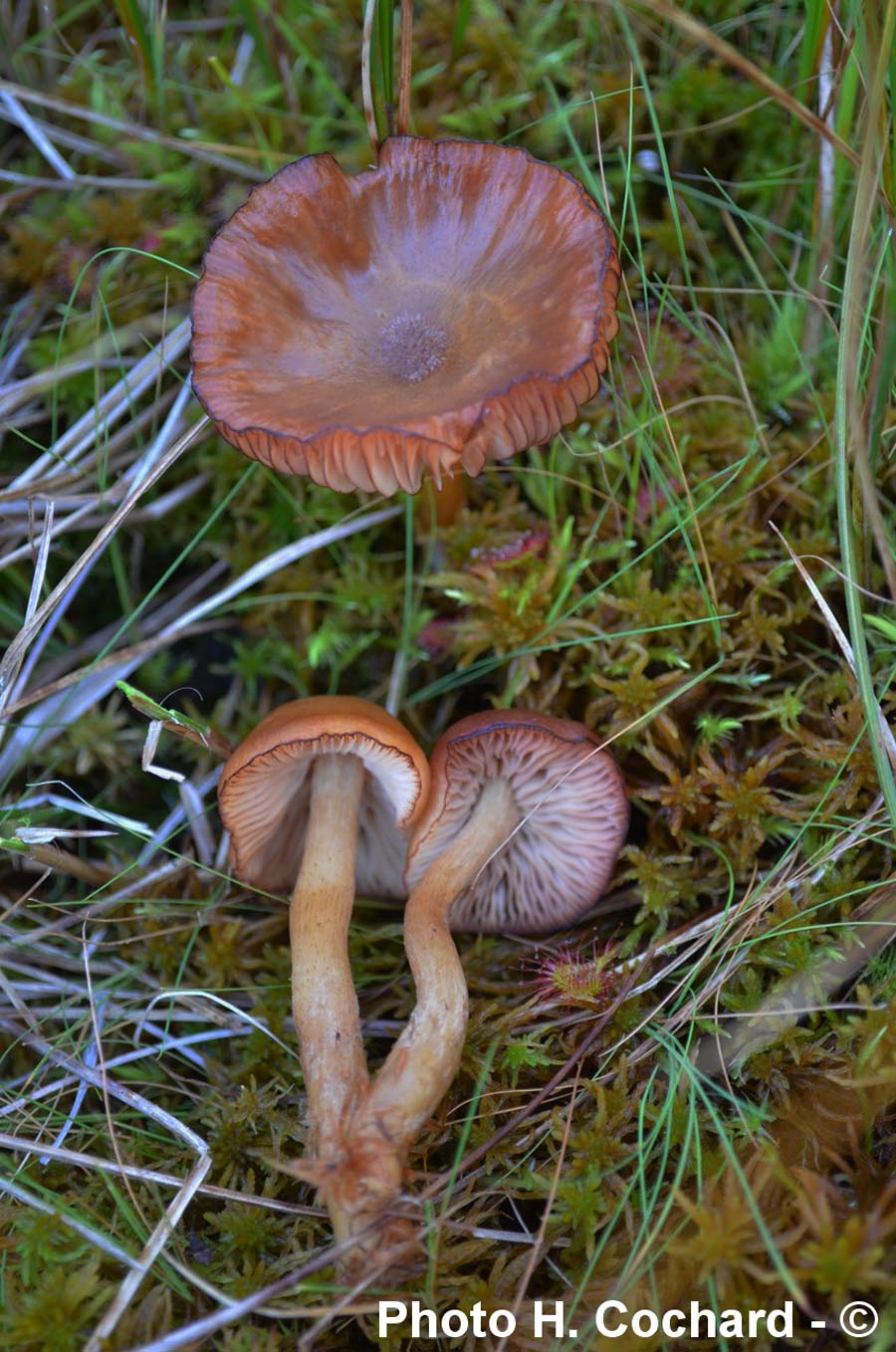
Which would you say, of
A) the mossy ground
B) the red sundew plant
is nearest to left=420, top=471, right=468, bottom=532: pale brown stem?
the mossy ground

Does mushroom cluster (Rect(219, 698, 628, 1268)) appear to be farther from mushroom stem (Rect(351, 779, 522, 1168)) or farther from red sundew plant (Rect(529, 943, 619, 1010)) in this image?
red sundew plant (Rect(529, 943, 619, 1010))

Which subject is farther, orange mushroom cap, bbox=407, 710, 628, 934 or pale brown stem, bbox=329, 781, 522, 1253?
orange mushroom cap, bbox=407, 710, 628, 934

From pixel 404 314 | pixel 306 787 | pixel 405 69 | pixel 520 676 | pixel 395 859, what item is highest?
pixel 405 69

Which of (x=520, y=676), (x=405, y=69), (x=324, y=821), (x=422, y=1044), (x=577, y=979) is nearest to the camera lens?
→ (x=422, y=1044)

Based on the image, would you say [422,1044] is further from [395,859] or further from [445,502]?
[445,502]

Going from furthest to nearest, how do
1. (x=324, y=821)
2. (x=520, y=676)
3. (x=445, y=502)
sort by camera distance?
1. (x=445, y=502)
2. (x=520, y=676)
3. (x=324, y=821)

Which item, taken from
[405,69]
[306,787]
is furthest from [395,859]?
[405,69]

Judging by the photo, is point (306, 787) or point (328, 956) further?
point (306, 787)
